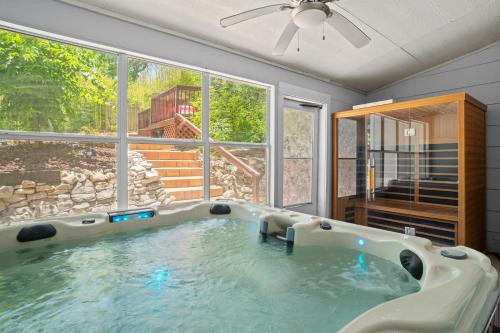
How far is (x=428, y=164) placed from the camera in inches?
118

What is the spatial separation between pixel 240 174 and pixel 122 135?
5.22ft

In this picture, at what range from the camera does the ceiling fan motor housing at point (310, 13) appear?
1.51 meters

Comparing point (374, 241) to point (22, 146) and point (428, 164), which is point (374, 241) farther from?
point (22, 146)

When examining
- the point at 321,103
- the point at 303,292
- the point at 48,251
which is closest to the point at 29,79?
the point at 48,251

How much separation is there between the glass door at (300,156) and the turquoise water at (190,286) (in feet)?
6.00

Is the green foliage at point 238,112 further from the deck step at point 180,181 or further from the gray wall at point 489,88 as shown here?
the gray wall at point 489,88

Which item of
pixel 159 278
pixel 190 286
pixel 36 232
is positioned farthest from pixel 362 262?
pixel 36 232

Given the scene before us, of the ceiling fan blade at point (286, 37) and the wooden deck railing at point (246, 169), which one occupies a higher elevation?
the ceiling fan blade at point (286, 37)

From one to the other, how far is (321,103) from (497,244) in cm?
256

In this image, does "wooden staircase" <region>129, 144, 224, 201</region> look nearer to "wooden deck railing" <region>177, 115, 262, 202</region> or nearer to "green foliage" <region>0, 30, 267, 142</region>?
"wooden deck railing" <region>177, 115, 262, 202</region>

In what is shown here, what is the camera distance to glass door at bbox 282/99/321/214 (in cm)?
356

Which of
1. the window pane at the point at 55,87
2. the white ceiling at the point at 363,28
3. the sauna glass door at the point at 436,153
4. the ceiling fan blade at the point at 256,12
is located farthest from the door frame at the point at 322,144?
the window pane at the point at 55,87

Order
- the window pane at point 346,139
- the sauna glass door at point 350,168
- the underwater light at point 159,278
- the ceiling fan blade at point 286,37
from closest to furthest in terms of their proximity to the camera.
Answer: the underwater light at point 159,278 < the ceiling fan blade at point 286,37 < the sauna glass door at point 350,168 < the window pane at point 346,139

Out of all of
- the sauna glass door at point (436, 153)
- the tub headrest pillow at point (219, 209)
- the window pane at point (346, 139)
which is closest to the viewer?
the tub headrest pillow at point (219, 209)
